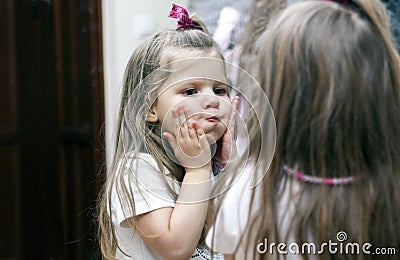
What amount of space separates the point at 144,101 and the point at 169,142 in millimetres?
66

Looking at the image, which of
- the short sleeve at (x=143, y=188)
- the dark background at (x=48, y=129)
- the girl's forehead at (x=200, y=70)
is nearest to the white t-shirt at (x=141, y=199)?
the short sleeve at (x=143, y=188)

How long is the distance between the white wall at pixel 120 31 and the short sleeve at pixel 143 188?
98 millimetres

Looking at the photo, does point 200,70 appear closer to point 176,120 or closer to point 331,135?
point 176,120

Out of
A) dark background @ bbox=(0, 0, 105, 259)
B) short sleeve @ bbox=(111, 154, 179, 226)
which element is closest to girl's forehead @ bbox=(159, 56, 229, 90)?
short sleeve @ bbox=(111, 154, 179, 226)

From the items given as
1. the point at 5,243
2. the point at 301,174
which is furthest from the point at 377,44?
Answer: the point at 5,243

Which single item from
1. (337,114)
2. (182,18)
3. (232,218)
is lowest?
(232,218)

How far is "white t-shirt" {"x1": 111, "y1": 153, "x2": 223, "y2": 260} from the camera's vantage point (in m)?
0.68

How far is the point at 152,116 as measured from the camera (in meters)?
0.69

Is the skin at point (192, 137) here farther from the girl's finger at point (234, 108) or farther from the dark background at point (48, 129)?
the dark background at point (48, 129)

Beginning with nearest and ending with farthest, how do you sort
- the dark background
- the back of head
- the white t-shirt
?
1. the back of head
2. the white t-shirt
3. the dark background

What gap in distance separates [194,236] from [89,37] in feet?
1.39

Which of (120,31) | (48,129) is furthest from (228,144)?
(48,129)

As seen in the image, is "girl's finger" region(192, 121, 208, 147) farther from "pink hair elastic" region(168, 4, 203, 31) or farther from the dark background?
the dark background

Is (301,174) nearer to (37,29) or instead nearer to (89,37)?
(89,37)
